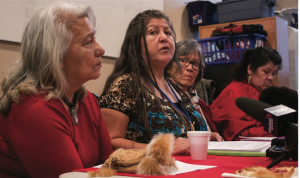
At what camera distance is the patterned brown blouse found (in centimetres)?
137

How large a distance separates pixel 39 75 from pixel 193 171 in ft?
2.00

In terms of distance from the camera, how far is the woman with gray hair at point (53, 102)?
846 millimetres

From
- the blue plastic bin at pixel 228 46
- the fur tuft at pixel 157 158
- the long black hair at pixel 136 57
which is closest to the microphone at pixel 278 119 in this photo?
the fur tuft at pixel 157 158

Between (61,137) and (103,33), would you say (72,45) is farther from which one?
(103,33)

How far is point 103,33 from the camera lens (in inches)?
84.2

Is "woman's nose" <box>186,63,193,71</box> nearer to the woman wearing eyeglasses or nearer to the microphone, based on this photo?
the woman wearing eyeglasses

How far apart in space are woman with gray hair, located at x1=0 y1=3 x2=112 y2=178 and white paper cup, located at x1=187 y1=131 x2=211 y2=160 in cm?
36

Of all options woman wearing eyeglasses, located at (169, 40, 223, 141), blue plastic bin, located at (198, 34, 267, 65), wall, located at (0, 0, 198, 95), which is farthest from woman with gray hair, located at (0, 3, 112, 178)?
blue plastic bin, located at (198, 34, 267, 65)

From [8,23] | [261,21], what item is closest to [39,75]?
[8,23]

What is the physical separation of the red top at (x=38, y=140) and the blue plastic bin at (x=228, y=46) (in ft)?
8.49

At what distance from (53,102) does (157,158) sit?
46 centimetres

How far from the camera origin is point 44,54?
0.98 meters

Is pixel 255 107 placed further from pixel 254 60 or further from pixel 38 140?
pixel 254 60

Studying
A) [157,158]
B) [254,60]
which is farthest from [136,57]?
[254,60]
